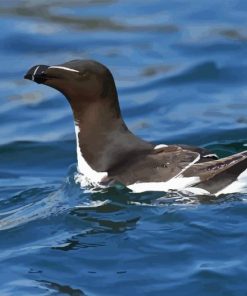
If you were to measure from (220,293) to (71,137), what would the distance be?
4.99 m

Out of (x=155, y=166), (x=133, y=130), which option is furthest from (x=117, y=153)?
(x=133, y=130)

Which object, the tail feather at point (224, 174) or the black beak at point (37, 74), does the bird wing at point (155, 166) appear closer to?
the tail feather at point (224, 174)

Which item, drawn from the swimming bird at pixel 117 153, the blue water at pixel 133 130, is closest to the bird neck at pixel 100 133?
the swimming bird at pixel 117 153

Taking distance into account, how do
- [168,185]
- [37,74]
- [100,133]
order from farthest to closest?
[100,133]
[37,74]
[168,185]

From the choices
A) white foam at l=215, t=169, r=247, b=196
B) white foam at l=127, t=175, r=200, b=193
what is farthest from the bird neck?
white foam at l=215, t=169, r=247, b=196

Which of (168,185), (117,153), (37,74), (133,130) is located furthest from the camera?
(133,130)

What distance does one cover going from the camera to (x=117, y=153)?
1049 cm

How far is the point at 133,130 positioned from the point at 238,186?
3.47 m

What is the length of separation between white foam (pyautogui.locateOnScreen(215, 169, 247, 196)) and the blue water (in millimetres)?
74

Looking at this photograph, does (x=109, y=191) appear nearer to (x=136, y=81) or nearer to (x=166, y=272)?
(x=166, y=272)

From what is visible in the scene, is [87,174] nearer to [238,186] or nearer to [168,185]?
[168,185]

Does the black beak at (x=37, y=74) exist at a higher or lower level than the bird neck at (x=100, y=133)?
higher

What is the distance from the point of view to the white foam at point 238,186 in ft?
33.1

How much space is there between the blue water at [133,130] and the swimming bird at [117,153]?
0.42 ft
